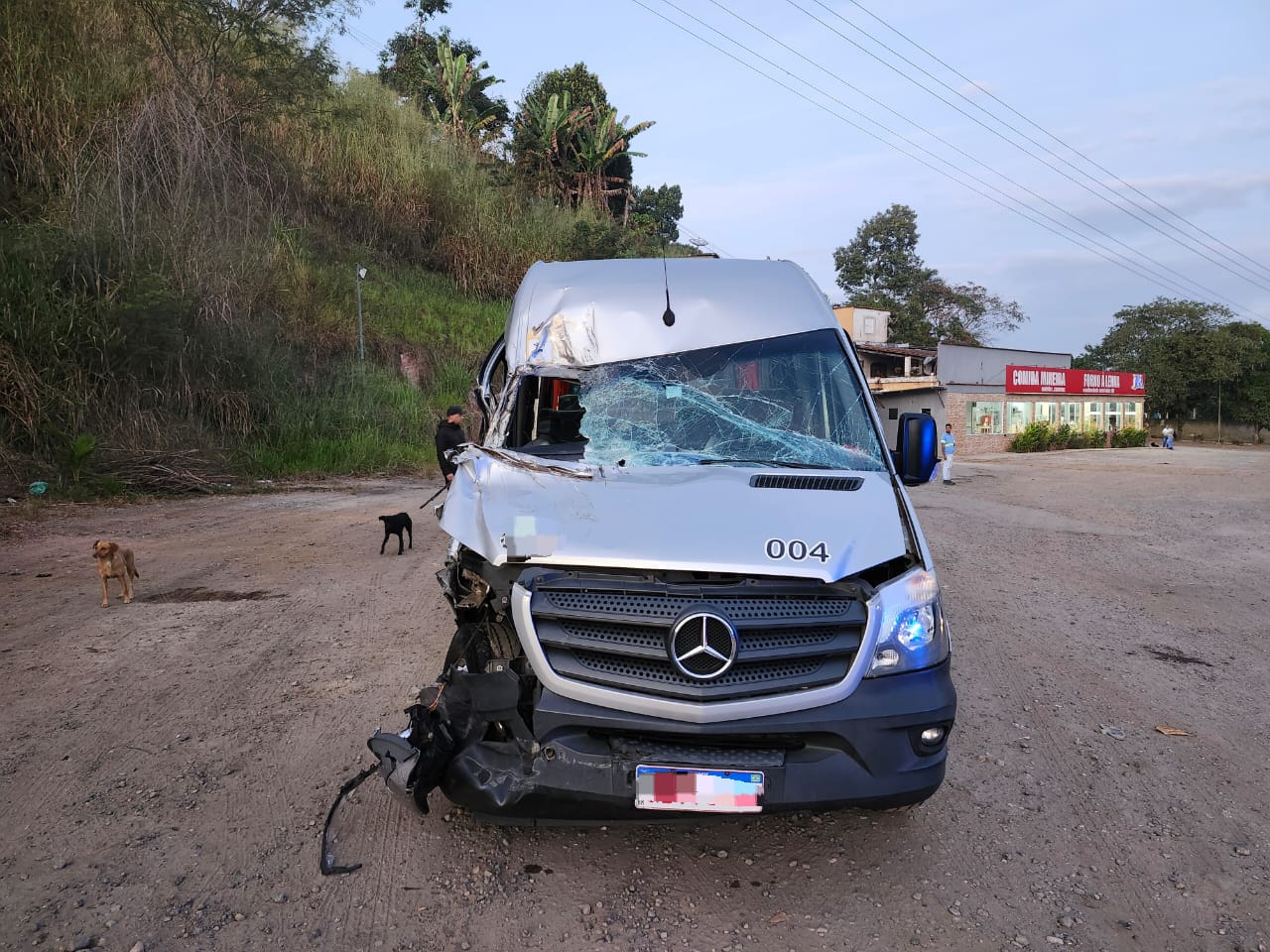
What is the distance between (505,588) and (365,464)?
17323 mm

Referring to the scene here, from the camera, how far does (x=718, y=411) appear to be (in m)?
3.98

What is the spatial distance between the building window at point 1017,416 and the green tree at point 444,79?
27231 mm

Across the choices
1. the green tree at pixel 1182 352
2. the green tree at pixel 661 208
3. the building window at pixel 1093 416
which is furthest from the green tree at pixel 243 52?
the green tree at pixel 1182 352

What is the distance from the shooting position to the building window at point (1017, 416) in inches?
1560

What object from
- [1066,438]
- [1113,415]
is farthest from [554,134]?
[1113,415]

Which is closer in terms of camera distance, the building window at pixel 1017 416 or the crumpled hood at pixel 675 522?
the crumpled hood at pixel 675 522

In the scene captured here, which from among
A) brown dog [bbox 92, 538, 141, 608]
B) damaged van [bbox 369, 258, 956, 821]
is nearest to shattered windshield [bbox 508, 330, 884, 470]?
damaged van [bbox 369, 258, 956, 821]

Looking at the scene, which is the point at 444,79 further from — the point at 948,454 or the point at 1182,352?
the point at 1182,352

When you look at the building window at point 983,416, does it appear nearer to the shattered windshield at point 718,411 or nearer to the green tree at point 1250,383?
the green tree at point 1250,383

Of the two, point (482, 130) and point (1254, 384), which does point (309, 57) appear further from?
point (1254, 384)

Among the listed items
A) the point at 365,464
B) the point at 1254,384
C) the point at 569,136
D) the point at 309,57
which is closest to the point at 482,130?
the point at 569,136

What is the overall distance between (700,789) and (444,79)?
43.0 meters

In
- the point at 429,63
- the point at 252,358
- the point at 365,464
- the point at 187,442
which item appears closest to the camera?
the point at 187,442

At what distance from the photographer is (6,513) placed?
10852mm
